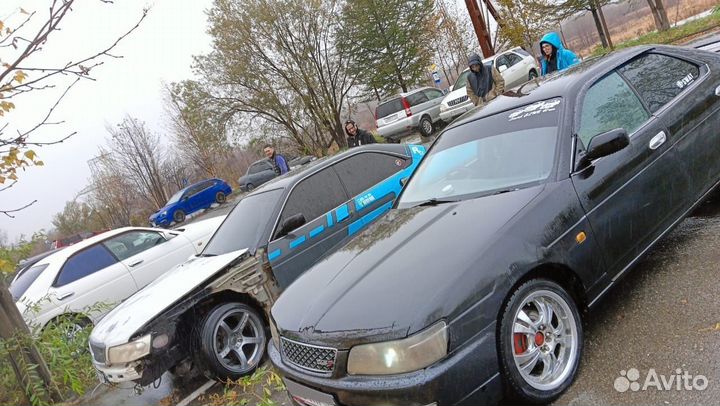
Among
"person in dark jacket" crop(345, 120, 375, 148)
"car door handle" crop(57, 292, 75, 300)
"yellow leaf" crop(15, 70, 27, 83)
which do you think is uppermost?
"yellow leaf" crop(15, 70, 27, 83)

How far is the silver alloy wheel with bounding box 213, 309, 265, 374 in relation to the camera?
434 centimetres

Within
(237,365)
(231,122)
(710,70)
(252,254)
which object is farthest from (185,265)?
(231,122)

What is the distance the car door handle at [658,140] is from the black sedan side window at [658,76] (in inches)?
8.6

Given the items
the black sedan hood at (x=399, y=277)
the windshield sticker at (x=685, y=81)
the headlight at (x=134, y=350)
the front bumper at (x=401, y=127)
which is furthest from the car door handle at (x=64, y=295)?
the front bumper at (x=401, y=127)

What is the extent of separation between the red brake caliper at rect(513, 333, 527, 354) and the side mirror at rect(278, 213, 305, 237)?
8.98ft

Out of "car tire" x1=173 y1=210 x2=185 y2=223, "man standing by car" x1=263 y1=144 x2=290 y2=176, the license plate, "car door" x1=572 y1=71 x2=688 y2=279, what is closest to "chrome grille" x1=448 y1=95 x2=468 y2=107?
"man standing by car" x1=263 y1=144 x2=290 y2=176

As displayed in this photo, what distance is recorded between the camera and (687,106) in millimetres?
3521

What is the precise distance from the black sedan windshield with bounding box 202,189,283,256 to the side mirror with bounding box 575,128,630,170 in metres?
3.11

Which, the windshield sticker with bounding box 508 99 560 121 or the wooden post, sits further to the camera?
the wooden post

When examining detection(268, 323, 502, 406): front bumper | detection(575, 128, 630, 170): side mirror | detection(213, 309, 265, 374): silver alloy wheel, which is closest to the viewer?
detection(268, 323, 502, 406): front bumper

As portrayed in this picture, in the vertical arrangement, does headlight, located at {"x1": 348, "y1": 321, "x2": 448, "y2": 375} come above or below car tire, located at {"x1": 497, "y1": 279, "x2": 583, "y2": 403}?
above

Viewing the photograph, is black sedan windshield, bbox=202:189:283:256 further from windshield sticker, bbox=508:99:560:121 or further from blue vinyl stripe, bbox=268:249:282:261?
windshield sticker, bbox=508:99:560:121

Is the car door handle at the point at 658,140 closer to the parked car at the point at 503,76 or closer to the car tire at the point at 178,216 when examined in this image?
Answer: the parked car at the point at 503,76

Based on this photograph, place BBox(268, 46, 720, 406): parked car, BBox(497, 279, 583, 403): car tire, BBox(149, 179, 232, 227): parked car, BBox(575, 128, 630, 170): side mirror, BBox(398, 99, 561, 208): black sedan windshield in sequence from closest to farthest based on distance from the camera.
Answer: BBox(268, 46, 720, 406): parked car
BBox(497, 279, 583, 403): car tire
BBox(575, 128, 630, 170): side mirror
BBox(398, 99, 561, 208): black sedan windshield
BBox(149, 179, 232, 227): parked car
